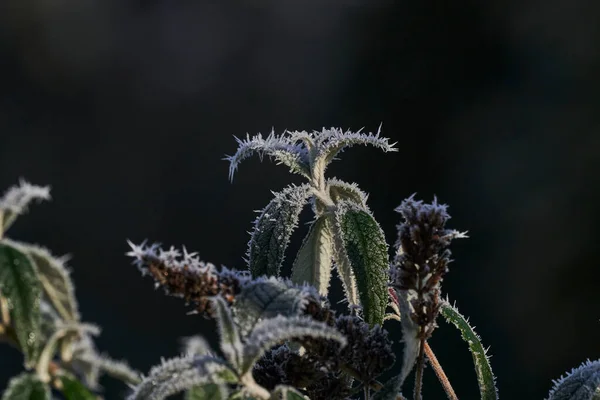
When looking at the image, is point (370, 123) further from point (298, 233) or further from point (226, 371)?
point (226, 371)

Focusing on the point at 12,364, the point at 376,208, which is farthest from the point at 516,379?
the point at 12,364

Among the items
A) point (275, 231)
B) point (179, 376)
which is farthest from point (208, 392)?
point (275, 231)

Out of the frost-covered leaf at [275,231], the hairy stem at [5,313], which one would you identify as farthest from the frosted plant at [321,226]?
the hairy stem at [5,313]

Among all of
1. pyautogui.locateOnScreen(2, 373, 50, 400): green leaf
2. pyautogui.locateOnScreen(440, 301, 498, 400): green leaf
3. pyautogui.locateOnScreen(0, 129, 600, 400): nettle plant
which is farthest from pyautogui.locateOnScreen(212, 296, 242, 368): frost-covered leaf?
pyautogui.locateOnScreen(440, 301, 498, 400): green leaf

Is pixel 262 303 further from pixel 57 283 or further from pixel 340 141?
pixel 340 141

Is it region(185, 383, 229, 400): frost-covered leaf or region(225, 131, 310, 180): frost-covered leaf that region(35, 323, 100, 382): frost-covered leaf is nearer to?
region(185, 383, 229, 400): frost-covered leaf
